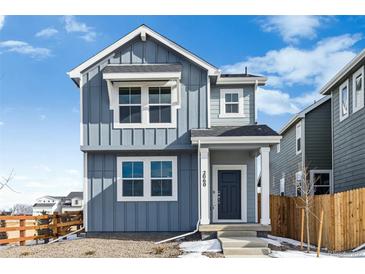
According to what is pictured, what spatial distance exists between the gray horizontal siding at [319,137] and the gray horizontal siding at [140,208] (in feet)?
19.0

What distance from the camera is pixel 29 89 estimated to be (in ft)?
39.1

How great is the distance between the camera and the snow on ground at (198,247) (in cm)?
947

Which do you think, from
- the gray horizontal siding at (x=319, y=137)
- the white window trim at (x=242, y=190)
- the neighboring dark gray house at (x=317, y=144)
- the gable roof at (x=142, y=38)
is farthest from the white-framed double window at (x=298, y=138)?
Answer: the gable roof at (x=142, y=38)

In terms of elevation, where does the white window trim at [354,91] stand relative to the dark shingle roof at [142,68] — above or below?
below

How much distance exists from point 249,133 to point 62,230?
19.6 ft

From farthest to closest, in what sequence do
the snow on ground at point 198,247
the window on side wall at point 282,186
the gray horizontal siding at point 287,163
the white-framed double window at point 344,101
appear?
the window on side wall at point 282,186 < the gray horizontal siding at point 287,163 < the white-framed double window at point 344,101 < the snow on ground at point 198,247

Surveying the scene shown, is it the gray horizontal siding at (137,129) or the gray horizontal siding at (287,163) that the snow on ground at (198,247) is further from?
the gray horizontal siding at (287,163)

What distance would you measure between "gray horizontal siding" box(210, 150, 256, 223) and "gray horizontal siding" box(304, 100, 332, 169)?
414 cm

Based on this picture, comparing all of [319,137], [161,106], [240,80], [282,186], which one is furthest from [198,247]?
[282,186]

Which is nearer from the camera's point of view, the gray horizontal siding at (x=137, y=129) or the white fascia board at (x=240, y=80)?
the gray horizontal siding at (x=137, y=129)

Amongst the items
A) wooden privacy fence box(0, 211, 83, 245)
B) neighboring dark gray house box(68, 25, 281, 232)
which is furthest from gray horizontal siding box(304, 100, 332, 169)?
wooden privacy fence box(0, 211, 83, 245)

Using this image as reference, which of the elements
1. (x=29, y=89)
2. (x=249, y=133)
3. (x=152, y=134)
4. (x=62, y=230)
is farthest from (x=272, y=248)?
(x=29, y=89)

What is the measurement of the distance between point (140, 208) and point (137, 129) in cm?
209

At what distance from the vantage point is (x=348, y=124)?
43.2 ft
